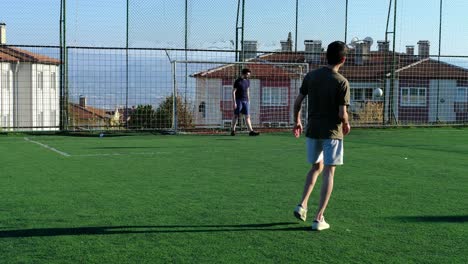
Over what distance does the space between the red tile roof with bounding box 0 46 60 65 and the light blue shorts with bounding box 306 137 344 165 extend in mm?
13454

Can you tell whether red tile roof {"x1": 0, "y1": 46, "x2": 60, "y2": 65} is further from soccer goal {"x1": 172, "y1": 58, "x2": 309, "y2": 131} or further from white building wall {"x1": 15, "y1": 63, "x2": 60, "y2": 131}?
soccer goal {"x1": 172, "y1": 58, "x2": 309, "y2": 131}

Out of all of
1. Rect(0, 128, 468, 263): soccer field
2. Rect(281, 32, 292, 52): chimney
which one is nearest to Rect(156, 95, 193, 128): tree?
Rect(281, 32, 292, 52): chimney

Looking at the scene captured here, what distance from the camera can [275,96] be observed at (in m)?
21.2

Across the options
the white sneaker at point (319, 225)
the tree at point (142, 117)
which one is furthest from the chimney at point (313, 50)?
the white sneaker at point (319, 225)

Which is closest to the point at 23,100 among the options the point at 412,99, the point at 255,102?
the point at 255,102

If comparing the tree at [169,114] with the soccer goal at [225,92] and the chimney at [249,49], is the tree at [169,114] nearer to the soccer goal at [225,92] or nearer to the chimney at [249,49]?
the soccer goal at [225,92]

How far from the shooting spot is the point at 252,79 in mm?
21875

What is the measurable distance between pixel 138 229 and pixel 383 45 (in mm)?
18405

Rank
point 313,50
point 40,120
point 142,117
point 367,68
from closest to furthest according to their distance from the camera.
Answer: point 40,120
point 142,117
point 313,50
point 367,68

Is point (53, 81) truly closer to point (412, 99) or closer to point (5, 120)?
point (5, 120)

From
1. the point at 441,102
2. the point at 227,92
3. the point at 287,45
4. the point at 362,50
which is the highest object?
the point at 362,50

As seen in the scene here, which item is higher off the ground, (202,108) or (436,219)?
(202,108)

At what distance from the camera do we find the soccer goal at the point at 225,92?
1862 cm

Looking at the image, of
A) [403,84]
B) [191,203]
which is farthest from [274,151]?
[403,84]
